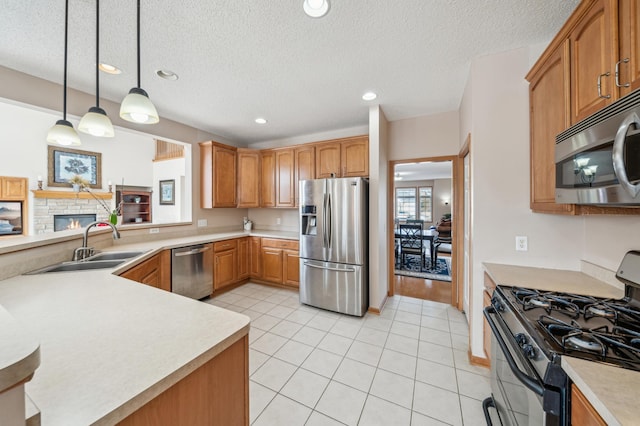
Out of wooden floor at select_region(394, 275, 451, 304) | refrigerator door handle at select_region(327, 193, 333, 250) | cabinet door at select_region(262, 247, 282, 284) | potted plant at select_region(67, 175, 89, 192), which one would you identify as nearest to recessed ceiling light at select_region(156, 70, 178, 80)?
refrigerator door handle at select_region(327, 193, 333, 250)

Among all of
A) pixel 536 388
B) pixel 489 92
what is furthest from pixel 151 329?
pixel 489 92

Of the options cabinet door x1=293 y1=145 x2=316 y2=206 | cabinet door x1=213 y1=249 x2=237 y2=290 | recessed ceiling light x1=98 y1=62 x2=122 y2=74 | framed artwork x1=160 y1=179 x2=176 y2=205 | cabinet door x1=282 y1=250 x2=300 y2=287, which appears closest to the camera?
recessed ceiling light x1=98 y1=62 x2=122 y2=74

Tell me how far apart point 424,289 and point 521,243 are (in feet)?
7.17

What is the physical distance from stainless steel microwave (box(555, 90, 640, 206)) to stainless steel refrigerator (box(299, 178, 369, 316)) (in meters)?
1.82

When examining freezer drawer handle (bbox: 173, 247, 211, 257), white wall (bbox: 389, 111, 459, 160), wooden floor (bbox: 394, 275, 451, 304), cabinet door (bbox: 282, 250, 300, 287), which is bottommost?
wooden floor (bbox: 394, 275, 451, 304)

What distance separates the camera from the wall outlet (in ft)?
6.25

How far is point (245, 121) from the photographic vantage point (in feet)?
11.9

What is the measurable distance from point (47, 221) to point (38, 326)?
23.0ft

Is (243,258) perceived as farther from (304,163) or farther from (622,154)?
(622,154)

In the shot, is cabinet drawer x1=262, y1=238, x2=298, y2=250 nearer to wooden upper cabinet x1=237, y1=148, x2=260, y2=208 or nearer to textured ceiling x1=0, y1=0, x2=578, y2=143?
wooden upper cabinet x1=237, y1=148, x2=260, y2=208

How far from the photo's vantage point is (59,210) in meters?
5.73

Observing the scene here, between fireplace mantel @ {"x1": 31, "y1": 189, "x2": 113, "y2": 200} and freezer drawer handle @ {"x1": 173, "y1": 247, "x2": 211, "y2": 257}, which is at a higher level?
fireplace mantel @ {"x1": 31, "y1": 189, "x2": 113, "y2": 200}

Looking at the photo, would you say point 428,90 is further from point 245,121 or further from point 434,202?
point 434,202

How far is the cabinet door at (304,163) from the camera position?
3812 millimetres
